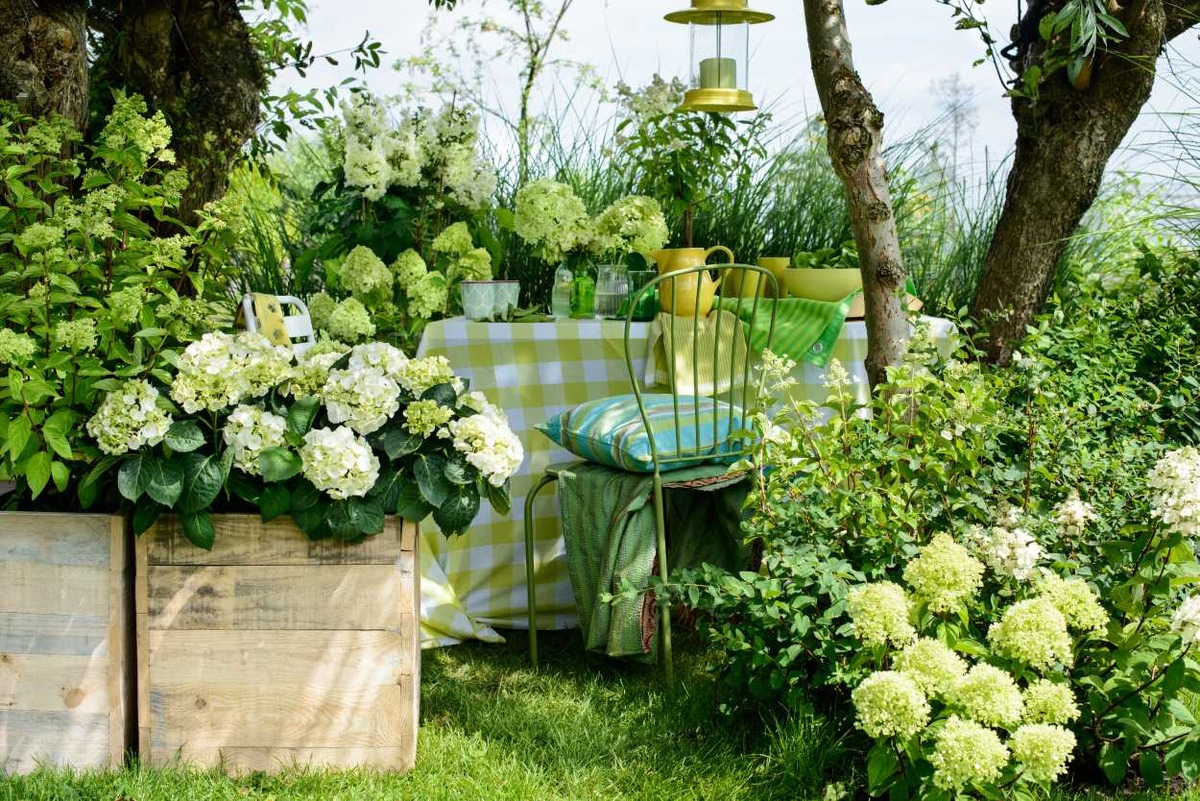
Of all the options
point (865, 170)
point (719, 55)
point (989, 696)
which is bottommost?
point (989, 696)

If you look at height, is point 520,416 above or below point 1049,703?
above

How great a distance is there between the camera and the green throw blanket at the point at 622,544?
2.80 meters

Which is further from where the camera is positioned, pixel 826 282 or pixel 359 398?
pixel 826 282

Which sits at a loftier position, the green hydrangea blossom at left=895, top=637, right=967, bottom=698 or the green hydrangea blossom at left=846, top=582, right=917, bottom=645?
the green hydrangea blossom at left=846, top=582, right=917, bottom=645

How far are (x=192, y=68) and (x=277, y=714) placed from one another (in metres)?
2.74

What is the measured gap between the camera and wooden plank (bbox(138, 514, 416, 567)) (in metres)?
2.22

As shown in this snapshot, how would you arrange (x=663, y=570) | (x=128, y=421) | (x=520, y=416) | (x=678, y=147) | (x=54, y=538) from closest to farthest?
(x=128, y=421)
(x=54, y=538)
(x=663, y=570)
(x=520, y=416)
(x=678, y=147)

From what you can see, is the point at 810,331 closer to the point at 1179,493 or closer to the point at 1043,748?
the point at 1179,493

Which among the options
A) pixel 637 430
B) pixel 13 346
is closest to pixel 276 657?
pixel 13 346

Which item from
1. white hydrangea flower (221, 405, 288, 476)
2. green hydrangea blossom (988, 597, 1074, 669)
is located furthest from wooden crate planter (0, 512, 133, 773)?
green hydrangea blossom (988, 597, 1074, 669)

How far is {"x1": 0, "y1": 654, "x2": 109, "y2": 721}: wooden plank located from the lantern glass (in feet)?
8.12

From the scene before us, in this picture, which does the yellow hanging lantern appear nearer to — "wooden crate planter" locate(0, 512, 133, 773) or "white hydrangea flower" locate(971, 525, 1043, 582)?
"white hydrangea flower" locate(971, 525, 1043, 582)

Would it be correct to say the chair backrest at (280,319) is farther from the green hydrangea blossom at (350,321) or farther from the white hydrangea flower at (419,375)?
the white hydrangea flower at (419,375)

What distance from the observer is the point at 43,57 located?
2.98 m
